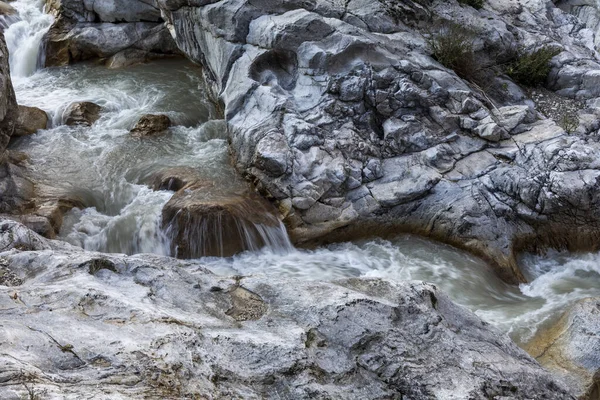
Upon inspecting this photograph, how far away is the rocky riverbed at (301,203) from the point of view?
328cm

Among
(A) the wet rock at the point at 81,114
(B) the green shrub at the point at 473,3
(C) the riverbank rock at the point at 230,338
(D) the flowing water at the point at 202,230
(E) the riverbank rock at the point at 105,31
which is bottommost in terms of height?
(D) the flowing water at the point at 202,230

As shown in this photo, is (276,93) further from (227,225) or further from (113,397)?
(113,397)

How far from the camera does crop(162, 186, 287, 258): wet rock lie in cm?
757

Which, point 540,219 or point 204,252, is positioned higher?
point 540,219

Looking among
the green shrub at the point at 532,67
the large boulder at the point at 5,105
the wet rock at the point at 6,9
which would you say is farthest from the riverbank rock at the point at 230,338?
the wet rock at the point at 6,9

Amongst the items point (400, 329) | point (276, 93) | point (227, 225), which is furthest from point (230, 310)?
point (276, 93)

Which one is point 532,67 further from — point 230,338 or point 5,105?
point 5,105

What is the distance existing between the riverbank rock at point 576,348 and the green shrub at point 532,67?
519 centimetres

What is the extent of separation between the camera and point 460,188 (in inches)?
319

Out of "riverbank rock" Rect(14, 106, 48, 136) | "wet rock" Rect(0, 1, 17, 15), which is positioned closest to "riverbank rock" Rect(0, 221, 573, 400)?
"riverbank rock" Rect(14, 106, 48, 136)

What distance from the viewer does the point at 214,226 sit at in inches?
297

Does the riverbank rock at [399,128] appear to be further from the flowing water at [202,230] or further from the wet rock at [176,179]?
the wet rock at [176,179]

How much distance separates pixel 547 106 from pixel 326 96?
13.1 feet

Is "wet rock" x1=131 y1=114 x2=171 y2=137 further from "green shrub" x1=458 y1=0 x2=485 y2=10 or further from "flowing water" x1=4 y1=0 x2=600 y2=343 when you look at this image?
"green shrub" x1=458 y1=0 x2=485 y2=10
